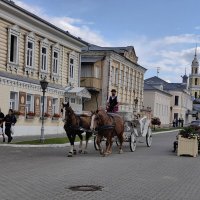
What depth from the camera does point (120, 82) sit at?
50.6 meters

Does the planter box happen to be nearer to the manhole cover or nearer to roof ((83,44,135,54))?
the manhole cover

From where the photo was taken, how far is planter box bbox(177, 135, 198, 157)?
19.2 m

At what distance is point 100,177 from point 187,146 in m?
8.28

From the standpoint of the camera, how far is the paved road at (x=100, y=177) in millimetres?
9453

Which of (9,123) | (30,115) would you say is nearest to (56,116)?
(30,115)

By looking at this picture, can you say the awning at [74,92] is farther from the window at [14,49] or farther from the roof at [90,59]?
the roof at [90,59]

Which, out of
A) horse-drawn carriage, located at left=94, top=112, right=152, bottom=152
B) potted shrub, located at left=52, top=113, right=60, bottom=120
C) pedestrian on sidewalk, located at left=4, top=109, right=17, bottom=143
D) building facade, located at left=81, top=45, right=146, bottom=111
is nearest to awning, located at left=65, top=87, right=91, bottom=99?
potted shrub, located at left=52, top=113, right=60, bottom=120

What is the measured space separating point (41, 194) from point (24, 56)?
2040cm

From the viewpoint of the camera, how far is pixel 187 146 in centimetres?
1925

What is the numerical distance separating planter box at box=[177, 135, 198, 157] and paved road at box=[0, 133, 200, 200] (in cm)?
184

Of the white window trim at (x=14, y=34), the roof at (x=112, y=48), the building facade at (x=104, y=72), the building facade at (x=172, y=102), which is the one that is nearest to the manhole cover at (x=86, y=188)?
the white window trim at (x=14, y=34)

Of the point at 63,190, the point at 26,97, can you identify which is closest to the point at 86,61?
the point at 26,97

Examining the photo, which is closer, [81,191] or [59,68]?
[81,191]

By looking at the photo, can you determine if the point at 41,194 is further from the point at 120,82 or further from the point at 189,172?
the point at 120,82
